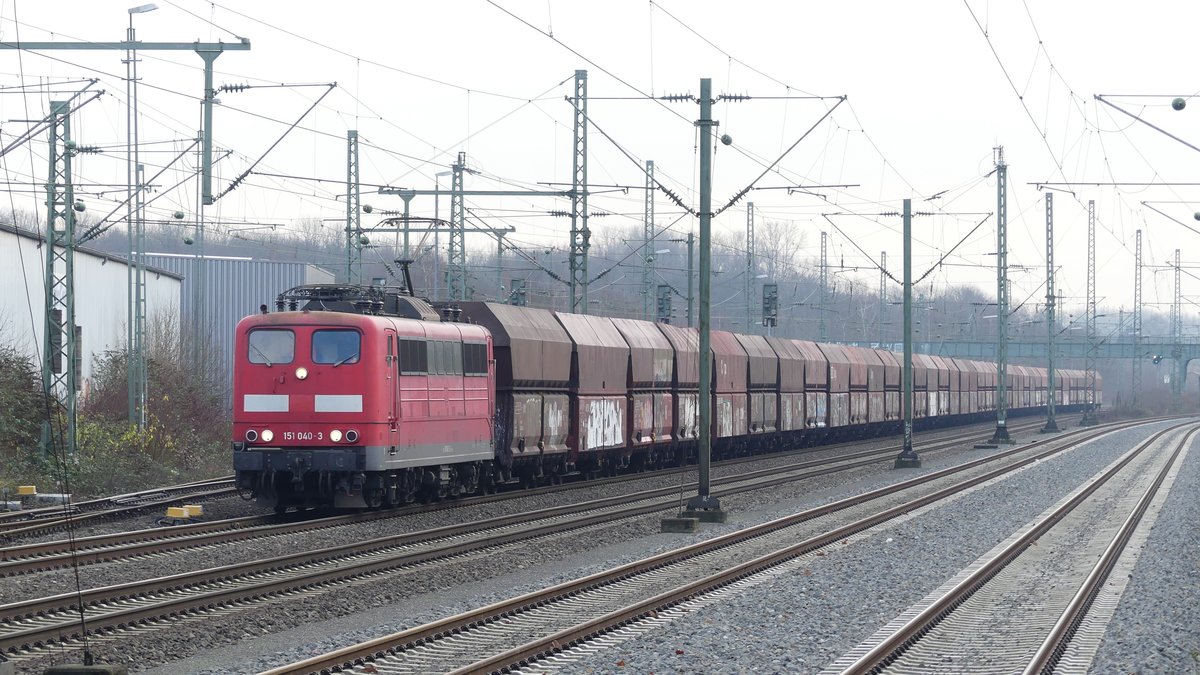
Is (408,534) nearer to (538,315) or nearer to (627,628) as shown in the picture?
(627,628)

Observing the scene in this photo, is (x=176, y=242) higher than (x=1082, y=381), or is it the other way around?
(x=176, y=242)

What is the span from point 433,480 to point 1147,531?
1180 cm

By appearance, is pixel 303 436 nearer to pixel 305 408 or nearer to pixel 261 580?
pixel 305 408

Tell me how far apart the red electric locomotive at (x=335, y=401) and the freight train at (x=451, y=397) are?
0.07 feet

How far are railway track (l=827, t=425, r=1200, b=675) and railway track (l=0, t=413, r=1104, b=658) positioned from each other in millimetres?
6046

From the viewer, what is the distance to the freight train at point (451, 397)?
2100 centimetres

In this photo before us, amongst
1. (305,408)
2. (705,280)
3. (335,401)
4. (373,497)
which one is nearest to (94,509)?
(305,408)

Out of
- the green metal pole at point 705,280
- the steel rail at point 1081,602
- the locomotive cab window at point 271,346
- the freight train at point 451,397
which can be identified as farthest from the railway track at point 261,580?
the steel rail at point 1081,602

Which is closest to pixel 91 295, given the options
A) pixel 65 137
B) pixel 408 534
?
pixel 65 137

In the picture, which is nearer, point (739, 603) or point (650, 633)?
point (650, 633)

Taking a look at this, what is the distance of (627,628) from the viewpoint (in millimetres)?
12539

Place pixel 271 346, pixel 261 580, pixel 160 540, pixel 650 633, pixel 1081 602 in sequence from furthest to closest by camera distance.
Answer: pixel 271 346 < pixel 160 540 < pixel 261 580 < pixel 1081 602 < pixel 650 633

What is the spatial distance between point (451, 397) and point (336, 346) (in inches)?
119

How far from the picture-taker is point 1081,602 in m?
14.3
